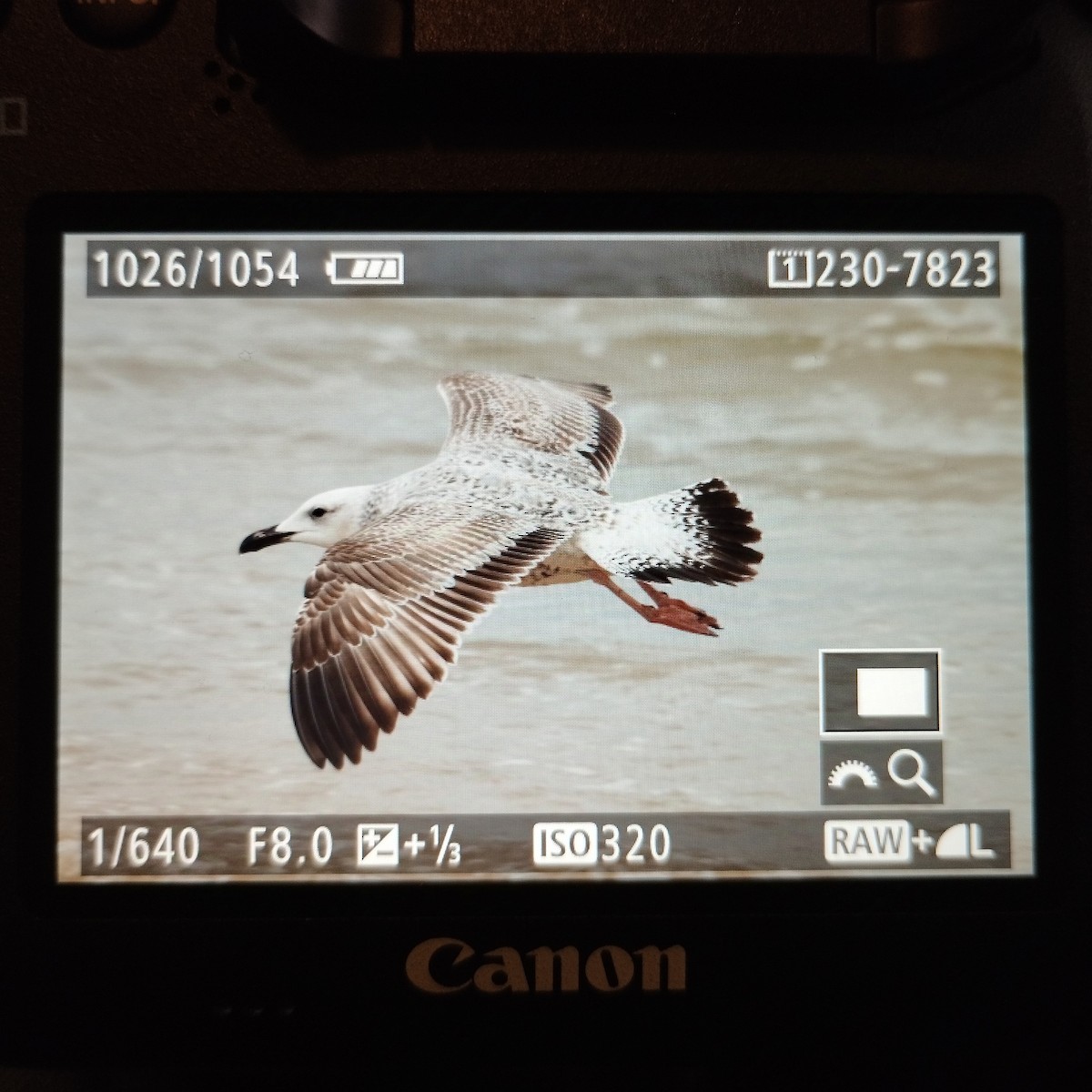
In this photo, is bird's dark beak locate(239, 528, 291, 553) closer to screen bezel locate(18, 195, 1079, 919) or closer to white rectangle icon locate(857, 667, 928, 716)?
screen bezel locate(18, 195, 1079, 919)

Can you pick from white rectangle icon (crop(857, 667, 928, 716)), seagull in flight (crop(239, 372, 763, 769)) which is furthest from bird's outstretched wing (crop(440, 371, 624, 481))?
white rectangle icon (crop(857, 667, 928, 716))

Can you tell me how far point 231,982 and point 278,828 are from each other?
0.07m

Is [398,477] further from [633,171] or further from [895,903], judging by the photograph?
[895,903]

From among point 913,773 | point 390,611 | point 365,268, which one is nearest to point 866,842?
point 913,773

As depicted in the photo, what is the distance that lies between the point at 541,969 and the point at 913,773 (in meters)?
0.19

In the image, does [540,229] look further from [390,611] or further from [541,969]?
[541,969]

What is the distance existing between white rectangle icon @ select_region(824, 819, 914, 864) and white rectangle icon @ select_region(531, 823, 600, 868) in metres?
0.11

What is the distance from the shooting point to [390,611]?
1.78 feet

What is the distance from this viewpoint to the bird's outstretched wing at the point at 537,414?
0.53 m

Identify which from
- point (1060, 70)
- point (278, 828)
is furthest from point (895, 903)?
point (1060, 70)

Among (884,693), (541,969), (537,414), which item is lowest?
(541,969)

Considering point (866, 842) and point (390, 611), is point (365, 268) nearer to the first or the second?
point (390, 611)

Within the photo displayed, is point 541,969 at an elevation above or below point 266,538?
below

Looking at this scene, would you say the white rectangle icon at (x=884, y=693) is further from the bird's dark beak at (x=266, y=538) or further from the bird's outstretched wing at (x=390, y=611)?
the bird's dark beak at (x=266, y=538)
